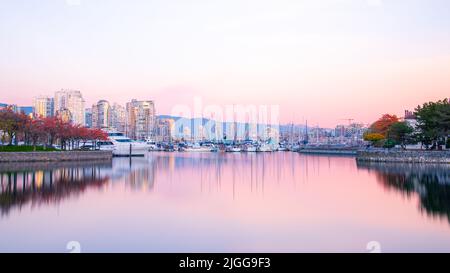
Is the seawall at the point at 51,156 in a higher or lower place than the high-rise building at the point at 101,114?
lower

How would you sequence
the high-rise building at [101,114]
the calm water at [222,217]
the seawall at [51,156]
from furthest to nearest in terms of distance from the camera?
the high-rise building at [101,114]
the seawall at [51,156]
the calm water at [222,217]

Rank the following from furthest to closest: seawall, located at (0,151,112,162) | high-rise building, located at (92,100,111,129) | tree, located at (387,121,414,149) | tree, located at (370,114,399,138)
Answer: high-rise building, located at (92,100,111,129) < tree, located at (370,114,399,138) < tree, located at (387,121,414,149) < seawall, located at (0,151,112,162)

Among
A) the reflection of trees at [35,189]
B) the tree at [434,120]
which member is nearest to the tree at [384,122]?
the tree at [434,120]

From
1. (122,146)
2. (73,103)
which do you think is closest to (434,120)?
(122,146)

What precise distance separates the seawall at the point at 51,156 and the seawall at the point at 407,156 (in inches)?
1047

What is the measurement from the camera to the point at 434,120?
35.1 metres

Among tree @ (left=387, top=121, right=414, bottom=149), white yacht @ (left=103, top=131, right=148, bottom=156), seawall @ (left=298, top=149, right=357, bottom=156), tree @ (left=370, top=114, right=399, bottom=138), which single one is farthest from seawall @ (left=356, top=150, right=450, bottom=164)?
white yacht @ (left=103, top=131, right=148, bottom=156)

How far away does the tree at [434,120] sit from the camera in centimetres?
3488

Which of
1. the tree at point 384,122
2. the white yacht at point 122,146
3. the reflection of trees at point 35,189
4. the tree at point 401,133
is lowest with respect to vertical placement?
the reflection of trees at point 35,189

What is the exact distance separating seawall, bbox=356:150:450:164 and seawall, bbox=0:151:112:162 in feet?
87.2

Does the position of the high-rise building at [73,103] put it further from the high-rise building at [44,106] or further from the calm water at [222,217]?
the calm water at [222,217]

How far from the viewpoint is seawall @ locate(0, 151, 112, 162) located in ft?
108

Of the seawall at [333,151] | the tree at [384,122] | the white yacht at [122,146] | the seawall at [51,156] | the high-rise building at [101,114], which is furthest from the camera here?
the high-rise building at [101,114]

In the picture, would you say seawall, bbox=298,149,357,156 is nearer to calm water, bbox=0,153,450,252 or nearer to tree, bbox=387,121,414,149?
tree, bbox=387,121,414,149
